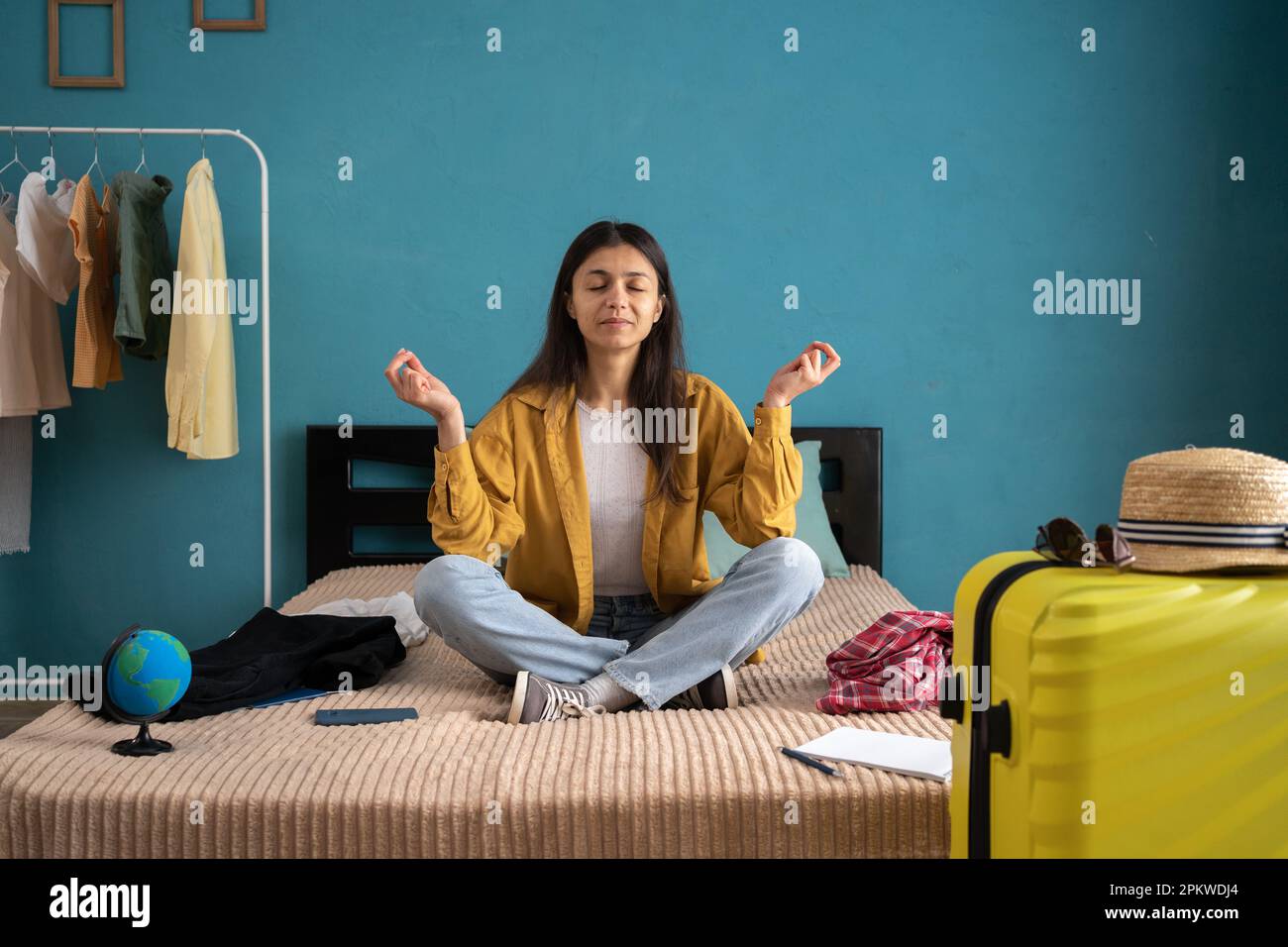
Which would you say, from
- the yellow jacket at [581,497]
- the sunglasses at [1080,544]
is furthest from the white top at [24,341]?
the sunglasses at [1080,544]

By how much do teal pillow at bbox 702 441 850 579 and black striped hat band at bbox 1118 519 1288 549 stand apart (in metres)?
1.61

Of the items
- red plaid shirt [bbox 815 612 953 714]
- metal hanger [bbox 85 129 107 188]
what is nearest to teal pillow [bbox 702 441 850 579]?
red plaid shirt [bbox 815 612 953 714]

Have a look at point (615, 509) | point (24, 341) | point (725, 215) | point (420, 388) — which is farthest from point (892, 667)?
point (24, 341)

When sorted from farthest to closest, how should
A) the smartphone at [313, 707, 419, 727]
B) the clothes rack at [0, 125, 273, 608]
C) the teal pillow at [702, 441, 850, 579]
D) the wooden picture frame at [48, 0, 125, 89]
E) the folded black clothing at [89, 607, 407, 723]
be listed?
the wooden picture frame at [48, 0, 125, 89], the clothes rack at [0, 125, 273, 608], the teal pillow at [702, 441, 850, 579], the folded black clothing at [89, 607, 407, 723], the smartphone at [313, 707, 419, 727]

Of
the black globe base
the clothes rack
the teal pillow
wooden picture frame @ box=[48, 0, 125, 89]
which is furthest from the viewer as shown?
wooden picture frame @ box=[48, 0, 125, 89]

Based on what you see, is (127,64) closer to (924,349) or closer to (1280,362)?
(924,349)

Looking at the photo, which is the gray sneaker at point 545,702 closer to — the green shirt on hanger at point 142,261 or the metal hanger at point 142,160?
the green shirt on hanger at point 142,261

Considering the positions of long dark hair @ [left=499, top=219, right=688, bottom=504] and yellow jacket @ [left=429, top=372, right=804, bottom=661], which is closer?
yellow jacket @ [left=429, top=372, right=804, bottom=661]

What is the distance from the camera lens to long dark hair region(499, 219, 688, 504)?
2.13 meters

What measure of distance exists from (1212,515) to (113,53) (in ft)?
9.68

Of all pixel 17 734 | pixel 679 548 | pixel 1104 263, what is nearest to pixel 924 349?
pixel 1104 263

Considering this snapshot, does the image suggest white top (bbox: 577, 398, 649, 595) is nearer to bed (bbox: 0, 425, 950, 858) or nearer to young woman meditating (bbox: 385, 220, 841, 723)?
young woman meditating (bbox: 385, 220, 841, 723)

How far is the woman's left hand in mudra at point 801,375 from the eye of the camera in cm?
193

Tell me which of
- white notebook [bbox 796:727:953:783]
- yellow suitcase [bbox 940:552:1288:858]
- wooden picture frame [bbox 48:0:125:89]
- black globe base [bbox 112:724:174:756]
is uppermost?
wooden picture frame [bbox 48:0:125:89]
